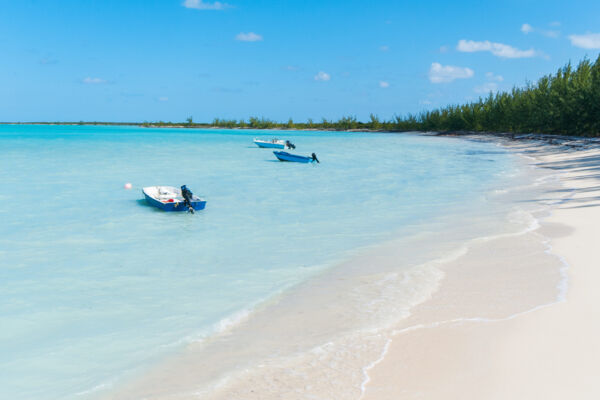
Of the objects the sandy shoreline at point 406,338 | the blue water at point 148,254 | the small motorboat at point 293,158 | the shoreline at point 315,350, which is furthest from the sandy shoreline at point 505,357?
the small motorboat at point 293,158

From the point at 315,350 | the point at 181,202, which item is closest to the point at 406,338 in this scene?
the point at 315,350

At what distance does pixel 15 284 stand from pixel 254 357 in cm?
585

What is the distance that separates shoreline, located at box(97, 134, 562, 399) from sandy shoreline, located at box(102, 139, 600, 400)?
0.04 feet

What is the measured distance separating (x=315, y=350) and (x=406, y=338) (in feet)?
3.38

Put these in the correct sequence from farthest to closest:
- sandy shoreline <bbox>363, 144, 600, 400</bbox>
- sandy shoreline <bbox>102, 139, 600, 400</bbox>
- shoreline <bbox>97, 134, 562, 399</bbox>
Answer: shoreline <bbox>97, 134, 562, 399</bbox> < sandy shoreline <bbox>102, 139, 600, 400</bbox> < sandy shoreline <bbox>363, 144, 600, 400</bbox>

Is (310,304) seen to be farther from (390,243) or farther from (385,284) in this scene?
(390,243)

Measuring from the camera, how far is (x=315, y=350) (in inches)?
204

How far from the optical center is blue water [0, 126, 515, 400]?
5723 millimetres

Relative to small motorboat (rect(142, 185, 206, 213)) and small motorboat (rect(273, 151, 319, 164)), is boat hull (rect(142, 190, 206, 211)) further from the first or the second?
small motorboat (rect(273, 151, 319, 164))

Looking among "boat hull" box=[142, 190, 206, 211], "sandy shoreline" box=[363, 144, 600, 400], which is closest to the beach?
"sandy shoreline" box=[363, 144, 600, 400]

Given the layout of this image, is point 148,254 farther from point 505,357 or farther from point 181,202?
point 505,357

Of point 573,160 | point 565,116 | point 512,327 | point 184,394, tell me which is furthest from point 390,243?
point 565,116

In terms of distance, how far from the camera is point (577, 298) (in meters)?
6.04

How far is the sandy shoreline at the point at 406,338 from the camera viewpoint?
4289 millimetres
